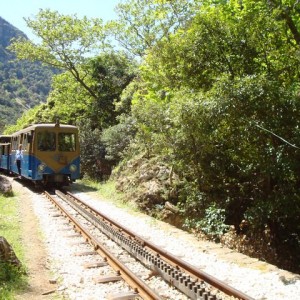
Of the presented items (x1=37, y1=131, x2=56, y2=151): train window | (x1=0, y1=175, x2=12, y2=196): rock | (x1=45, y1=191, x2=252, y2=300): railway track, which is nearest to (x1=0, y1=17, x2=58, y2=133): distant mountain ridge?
(x1=37, y1=131, x2=56, y2=151): train window

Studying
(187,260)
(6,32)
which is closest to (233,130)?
(187,260)

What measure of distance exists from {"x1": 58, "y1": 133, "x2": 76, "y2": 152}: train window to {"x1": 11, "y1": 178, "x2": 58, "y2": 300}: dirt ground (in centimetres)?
564

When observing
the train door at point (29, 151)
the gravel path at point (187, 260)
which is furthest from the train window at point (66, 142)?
the gravel path at point (187, 260)

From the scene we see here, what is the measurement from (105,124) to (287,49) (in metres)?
18.7

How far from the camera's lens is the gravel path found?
18.8 feet

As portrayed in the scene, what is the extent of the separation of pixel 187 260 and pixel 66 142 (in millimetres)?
12069

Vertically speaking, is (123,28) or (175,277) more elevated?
(123,28)

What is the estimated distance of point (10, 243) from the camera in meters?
8.50

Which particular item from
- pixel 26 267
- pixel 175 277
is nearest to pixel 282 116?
pixel 175 277

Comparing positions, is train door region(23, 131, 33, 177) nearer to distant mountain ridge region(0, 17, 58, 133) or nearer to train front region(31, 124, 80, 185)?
train front region(31, 124, 80, 185)

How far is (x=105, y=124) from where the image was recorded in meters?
27.9

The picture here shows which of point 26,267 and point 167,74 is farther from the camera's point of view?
point 167,74

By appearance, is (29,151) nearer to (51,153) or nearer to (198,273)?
(51,153)

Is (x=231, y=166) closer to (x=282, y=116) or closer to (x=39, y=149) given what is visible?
(x=282, y=116)
